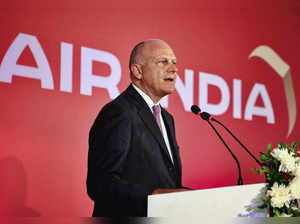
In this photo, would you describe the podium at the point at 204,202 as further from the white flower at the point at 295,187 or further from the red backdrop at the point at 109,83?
the red backdrop at the point at 109,83

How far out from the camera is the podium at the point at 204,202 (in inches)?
71.5

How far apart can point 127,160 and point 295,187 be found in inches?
36.0

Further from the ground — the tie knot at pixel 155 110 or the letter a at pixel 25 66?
the letter a at pixel 25 66

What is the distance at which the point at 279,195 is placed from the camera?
1827 millimetres

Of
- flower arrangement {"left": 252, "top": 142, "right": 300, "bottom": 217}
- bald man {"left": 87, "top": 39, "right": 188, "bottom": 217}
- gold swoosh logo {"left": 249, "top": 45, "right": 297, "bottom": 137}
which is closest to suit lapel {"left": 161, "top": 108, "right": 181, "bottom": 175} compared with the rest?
bald man {"left": 87, "top": 39, "right": 188, "bottom": 217}

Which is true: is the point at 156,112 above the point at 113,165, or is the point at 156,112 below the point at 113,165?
above

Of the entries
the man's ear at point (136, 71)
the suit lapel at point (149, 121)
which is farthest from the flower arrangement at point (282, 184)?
the man's ear at point (136, 71)

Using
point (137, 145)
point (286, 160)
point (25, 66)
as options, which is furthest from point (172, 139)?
point (25, 66)

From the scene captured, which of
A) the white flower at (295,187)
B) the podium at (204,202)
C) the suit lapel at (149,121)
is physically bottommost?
the podium at (204,202)

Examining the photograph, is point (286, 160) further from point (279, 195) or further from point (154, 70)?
point (154, 70)

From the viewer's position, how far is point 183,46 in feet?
14.1

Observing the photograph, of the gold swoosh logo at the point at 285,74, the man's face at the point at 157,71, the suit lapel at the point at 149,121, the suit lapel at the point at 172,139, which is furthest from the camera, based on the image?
the gold swoosh logo at the point at 285,74

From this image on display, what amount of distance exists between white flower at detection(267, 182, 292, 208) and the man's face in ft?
3.67

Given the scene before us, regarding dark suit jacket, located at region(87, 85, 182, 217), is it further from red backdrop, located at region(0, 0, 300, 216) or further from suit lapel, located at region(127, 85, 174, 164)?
red backdrop, located at region(0, 0, 300, 216)
